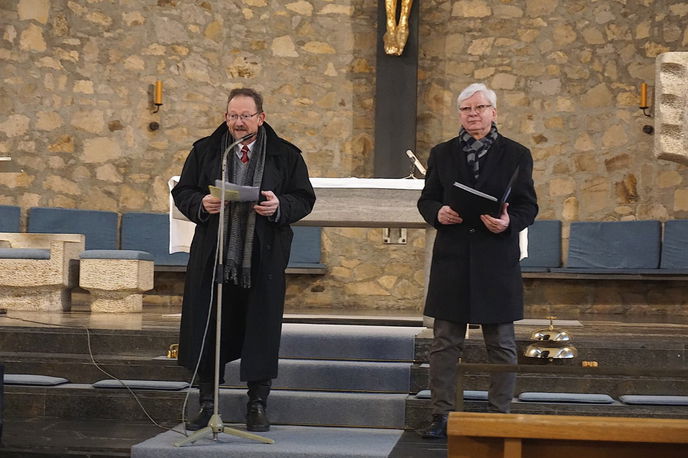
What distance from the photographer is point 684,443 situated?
221cm

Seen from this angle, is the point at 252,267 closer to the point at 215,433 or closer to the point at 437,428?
the point at 215,433

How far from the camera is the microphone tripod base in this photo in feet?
12.9

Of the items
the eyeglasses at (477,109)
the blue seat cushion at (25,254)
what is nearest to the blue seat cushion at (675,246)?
the eyeglasses at (477,109)

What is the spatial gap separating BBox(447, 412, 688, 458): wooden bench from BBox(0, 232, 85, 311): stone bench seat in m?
5.10

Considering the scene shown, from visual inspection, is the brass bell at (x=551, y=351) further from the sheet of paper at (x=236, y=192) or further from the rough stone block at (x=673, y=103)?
the rough stone block at (x=673, y=103)

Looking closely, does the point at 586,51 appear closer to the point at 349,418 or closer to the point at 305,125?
the point at 305,125

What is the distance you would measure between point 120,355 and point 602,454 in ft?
10.8

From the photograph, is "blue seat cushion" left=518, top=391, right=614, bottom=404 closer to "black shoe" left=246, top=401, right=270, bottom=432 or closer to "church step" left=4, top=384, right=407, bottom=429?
"church step" left=4, top=384, right=407, bottom=429

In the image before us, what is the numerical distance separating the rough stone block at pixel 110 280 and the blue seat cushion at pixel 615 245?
343 centimetres

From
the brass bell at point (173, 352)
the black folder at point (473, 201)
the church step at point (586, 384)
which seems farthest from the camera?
the brass bell at point (173, 352)

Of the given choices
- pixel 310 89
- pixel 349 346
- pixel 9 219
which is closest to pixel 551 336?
pixel 349 346

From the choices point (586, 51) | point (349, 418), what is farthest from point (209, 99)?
point (349, 418)

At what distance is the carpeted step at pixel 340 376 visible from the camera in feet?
15.5

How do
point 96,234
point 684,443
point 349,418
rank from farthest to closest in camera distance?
point 96,234 → point 349,418 → point 684,443
